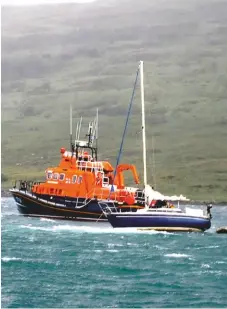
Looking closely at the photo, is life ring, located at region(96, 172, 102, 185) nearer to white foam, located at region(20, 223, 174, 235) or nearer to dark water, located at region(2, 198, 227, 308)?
white foam, located at region(20, 223, 174, 235)

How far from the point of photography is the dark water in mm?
40438

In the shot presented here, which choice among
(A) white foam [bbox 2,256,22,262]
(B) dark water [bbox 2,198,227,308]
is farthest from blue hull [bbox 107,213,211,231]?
(A) white foam [bbox 2,256,22,262]

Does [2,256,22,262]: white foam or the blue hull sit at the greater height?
the blue hull

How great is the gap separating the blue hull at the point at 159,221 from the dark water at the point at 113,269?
956 millimetres

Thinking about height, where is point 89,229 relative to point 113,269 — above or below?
above

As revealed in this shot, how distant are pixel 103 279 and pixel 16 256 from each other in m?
12.3

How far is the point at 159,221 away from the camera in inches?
3044

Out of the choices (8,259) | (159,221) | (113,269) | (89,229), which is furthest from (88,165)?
(113,269)

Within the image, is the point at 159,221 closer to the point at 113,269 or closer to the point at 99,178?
the point at 99,178

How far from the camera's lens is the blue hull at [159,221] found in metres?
77.0

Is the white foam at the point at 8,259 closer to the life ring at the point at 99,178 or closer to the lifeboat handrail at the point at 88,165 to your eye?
the life ring at the point at 99,178

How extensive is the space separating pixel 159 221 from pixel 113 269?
26754 millimetres

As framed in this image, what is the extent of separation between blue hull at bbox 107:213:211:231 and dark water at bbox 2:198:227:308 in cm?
96

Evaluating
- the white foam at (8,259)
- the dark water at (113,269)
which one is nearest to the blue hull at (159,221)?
the dark water at (113,269)
